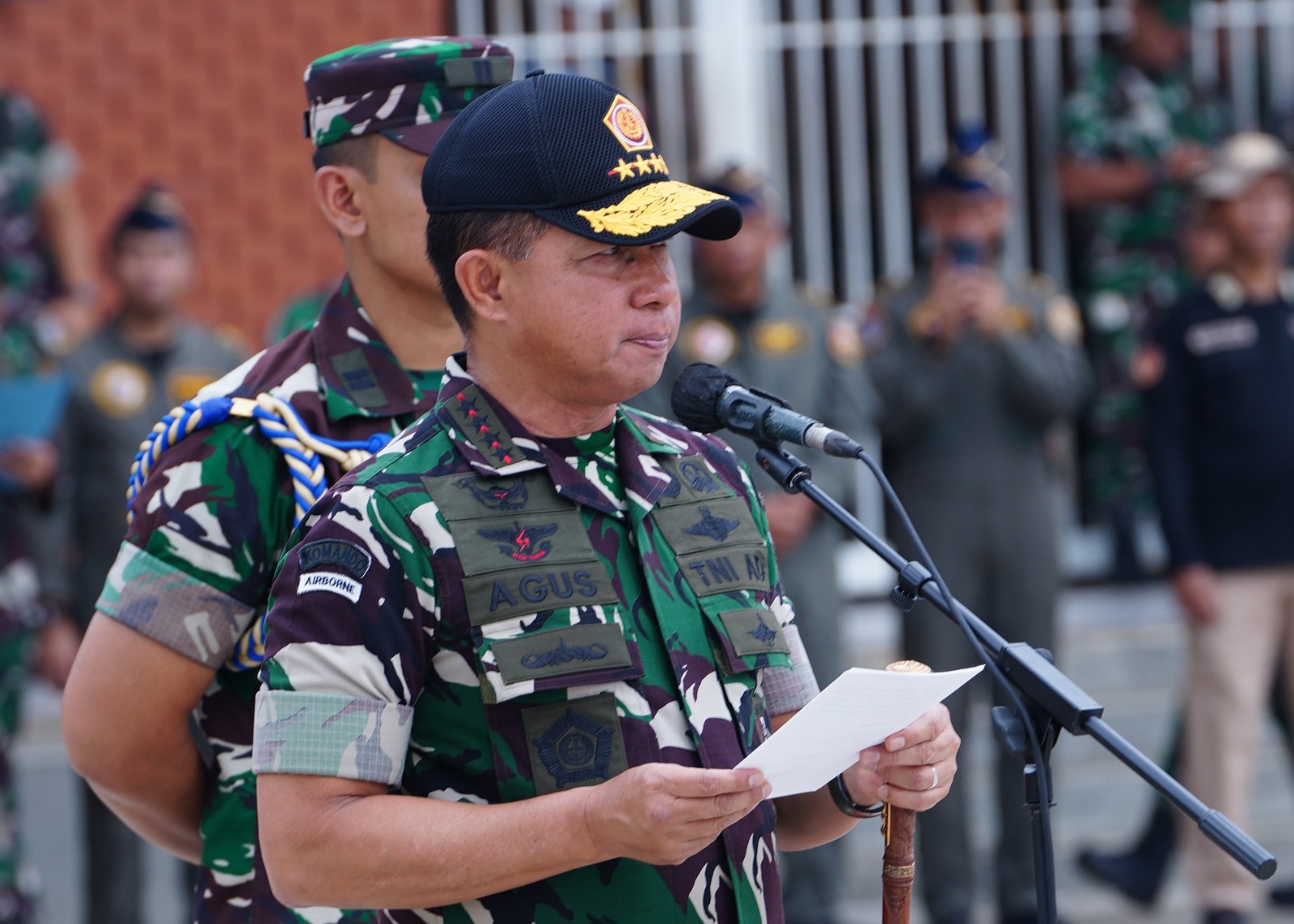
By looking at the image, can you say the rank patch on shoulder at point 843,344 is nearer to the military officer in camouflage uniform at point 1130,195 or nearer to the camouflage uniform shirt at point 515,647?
the military officer in camouflage uniform at point 1130,195

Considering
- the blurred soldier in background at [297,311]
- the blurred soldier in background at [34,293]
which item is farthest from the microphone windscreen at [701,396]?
the blurred soldier in background at [34,293]

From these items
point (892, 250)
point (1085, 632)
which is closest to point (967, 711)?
point (1085, 632)

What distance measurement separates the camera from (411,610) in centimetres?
173

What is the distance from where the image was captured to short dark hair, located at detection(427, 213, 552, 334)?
1.81m

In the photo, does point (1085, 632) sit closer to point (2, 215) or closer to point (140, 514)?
point (2, 215)

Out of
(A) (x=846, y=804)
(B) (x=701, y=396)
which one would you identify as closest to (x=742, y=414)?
(B) (x=701, y=396)

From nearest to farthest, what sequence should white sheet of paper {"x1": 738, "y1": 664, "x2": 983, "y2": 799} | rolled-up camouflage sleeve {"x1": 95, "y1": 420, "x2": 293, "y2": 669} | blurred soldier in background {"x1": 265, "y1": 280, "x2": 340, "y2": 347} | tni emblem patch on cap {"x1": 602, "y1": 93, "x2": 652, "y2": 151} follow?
1. white sheet of paper {"x1": 738, "y1": 664, "x2": 983, "y2": 799}
2. tni emblem patch on cap {"x1": 602, "y1": 93, "x2": 652, "y2": 151}
3. rolled-up camouflage sleeve {"x1": 95, "y1": 420, "x2": 293, "y2": 669}
4. blurred soldier in background {"x1": 265, "y1": 280, "x2": 340, "y2": 347}

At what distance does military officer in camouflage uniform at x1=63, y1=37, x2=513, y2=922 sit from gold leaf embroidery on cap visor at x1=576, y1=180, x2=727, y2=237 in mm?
Answer: 515

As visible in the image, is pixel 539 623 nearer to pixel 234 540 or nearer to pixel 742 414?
pixel 742 414

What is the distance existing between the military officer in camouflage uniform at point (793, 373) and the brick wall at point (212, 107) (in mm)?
2258

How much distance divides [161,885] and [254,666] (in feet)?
13.0

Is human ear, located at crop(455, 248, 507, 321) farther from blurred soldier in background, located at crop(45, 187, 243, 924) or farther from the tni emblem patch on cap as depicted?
blurred soldier in background, located at crop(45, 187, 243, 924)

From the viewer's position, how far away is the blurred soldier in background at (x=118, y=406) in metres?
5.16

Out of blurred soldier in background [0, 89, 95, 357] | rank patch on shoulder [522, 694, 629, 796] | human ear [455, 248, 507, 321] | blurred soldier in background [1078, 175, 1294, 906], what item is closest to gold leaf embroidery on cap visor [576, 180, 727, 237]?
human ear [455, 248, 507, 321]
